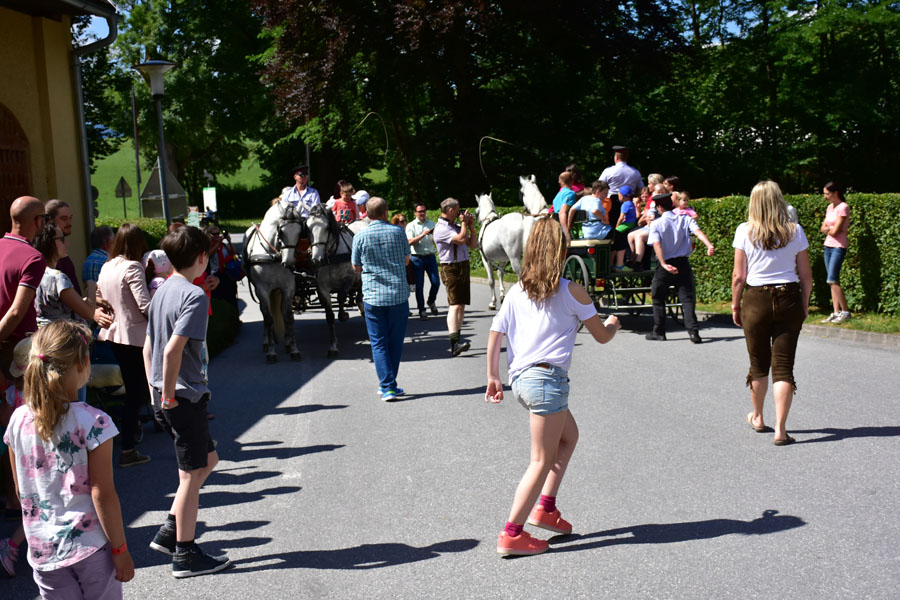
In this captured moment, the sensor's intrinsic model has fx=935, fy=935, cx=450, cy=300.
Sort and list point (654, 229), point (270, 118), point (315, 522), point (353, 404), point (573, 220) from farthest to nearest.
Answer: point (270, 118) < point (573, 220) < point (654, 229) < point (353, 404) < point (315, 522)

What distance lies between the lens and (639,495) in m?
6.04

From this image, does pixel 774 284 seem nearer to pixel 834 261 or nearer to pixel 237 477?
pixel 237 477

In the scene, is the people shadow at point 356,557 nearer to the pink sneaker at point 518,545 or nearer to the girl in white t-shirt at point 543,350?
the pink sneaker at point 518,545

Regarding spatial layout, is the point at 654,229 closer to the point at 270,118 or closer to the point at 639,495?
the point at 639,495

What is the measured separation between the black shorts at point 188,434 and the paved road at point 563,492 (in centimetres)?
64

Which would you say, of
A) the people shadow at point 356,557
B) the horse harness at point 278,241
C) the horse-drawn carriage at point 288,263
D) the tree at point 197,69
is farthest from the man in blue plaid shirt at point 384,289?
the tree at point 197,69

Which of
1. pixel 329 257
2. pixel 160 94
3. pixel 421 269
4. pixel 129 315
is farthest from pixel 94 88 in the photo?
pixel 129 315

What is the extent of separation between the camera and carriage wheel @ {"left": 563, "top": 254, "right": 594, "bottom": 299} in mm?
13211

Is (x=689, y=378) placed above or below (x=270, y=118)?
below

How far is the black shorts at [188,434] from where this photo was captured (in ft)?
16.5

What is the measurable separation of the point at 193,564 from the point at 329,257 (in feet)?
26.4

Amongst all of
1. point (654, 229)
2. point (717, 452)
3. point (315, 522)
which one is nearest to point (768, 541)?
point (717, 452)

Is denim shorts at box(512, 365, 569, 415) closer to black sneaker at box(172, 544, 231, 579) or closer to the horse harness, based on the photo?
black sneaker at box(172, 544, 231, 579)

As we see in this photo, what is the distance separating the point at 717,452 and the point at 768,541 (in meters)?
1.82
